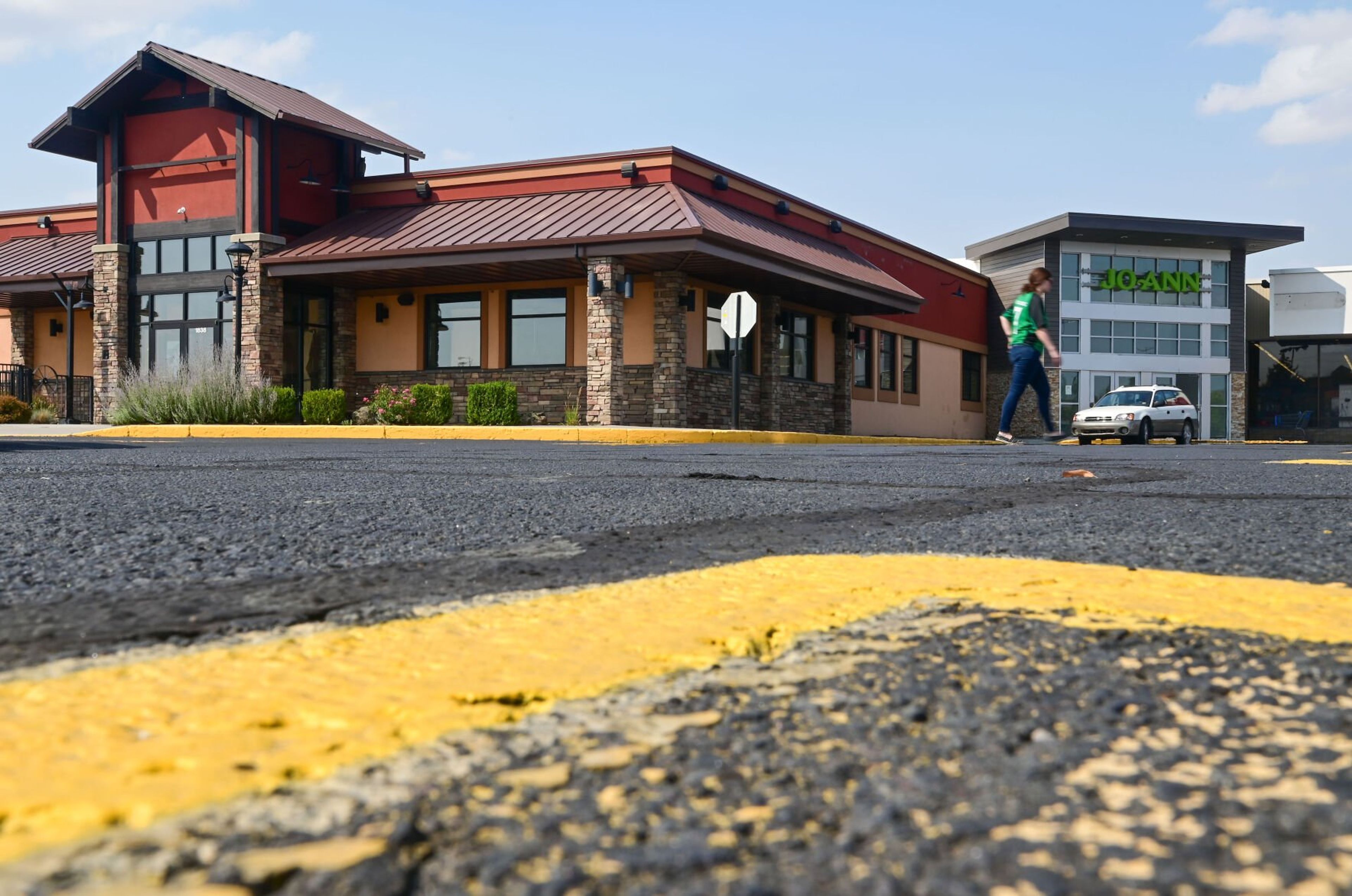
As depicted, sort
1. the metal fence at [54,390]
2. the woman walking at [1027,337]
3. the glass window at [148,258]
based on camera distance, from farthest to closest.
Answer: the metal fence at [54,390] → the glass window at [148,258] → the woman walking at [1027,337]

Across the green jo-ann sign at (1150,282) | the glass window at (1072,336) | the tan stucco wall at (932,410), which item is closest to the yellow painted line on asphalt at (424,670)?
the tan stucco wall at (932,410)

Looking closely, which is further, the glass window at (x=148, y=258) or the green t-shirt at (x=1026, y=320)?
the glass window at (x=148, y=258)

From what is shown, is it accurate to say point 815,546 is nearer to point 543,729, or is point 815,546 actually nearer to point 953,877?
point 543,729

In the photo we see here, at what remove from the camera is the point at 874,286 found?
25.7 m

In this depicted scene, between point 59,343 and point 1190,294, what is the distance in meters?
35.4

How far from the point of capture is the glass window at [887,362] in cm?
3152

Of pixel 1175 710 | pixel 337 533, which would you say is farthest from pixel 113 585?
Answer: pixel 1175 710

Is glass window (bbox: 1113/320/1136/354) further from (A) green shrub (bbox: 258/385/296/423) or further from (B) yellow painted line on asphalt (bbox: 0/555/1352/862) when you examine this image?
(B) yellow painted line on asphalt (bbox: 0/555/1352/862)

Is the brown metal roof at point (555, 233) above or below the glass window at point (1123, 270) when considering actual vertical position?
below

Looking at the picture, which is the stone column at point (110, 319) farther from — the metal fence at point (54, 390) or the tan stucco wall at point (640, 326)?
the tan stucco wall at point (640, 326)

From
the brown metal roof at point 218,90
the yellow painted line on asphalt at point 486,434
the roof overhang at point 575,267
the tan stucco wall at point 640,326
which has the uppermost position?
the brown metal roof at point 218,90

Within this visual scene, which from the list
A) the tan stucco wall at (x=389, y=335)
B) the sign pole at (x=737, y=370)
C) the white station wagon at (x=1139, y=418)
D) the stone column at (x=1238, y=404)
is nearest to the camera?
the sign pole at (x=737, y=370)

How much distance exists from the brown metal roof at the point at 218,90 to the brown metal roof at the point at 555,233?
1905 millimetres

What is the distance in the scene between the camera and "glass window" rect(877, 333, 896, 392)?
103ft
